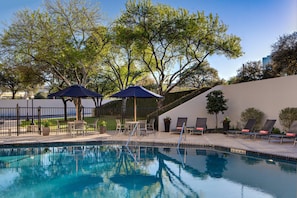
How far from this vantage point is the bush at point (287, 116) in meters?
10.6

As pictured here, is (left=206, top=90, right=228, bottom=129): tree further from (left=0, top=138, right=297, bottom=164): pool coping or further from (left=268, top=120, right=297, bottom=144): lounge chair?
(left=0, top=138, right=297, bottom=164): pool coping

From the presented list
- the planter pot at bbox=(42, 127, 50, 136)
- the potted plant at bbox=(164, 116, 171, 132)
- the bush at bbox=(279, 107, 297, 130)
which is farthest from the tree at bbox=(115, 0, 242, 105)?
the planter pot at bbox=(42, 127, 50, 136)

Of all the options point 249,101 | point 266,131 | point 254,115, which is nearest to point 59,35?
point 249,101

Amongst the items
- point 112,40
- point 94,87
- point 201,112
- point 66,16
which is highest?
point 66,16

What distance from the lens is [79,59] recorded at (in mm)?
15617

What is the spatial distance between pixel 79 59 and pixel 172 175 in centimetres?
1054

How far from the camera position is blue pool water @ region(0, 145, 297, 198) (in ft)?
19.7

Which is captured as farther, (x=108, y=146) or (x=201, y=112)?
(x=201, y=112)

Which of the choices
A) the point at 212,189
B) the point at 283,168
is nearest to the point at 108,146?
the point at 212,189

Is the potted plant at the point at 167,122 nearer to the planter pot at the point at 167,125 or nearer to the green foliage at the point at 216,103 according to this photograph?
the planter pot at the point at 167,125

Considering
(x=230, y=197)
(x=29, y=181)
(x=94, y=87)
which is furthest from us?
(x=94, y=87)

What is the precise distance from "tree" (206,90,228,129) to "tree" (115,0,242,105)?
305 cm

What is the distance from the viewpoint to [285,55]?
17328mm

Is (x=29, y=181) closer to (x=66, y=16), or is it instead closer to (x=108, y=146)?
(x=108, y=146)
